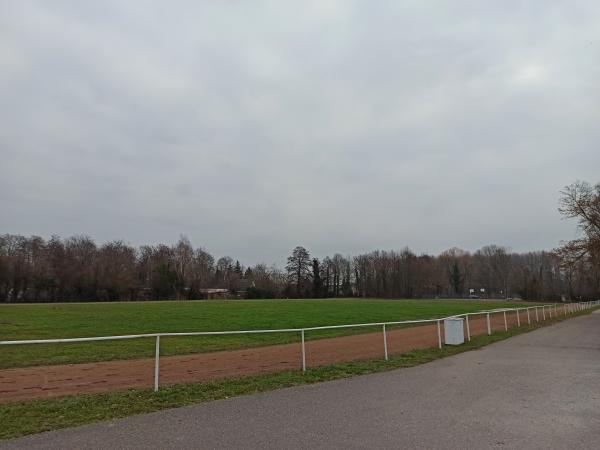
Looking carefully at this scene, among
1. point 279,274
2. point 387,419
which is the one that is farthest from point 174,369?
point 279,274

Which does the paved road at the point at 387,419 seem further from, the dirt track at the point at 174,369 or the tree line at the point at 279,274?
the tree line at the point at 279,274

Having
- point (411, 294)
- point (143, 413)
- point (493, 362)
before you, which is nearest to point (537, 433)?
point (143, 413)

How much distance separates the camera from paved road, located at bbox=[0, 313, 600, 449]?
17.2 ft

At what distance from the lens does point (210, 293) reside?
11194 cm

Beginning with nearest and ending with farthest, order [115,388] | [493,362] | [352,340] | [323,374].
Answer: [115,388], [323,374], [493,362], [352,340]

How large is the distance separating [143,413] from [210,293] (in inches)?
4245

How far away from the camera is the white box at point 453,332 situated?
1576 cm

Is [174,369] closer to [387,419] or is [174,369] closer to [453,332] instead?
[387,419]

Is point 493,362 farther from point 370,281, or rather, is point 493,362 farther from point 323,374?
point 370,281

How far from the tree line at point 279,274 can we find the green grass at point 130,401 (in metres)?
38.2

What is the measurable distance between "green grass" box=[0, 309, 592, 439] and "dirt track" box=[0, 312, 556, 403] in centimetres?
101

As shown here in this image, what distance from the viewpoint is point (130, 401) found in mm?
7367

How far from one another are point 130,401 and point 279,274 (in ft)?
451

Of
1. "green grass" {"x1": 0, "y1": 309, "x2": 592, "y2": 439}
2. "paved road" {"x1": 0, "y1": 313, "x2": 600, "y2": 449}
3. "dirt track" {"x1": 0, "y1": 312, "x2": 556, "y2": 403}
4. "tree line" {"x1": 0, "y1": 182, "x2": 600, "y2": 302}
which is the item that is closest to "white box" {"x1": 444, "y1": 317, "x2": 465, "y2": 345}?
"dirt track" {"x1": 0, "y1": 312, "x2": 556, "y2": 403}
